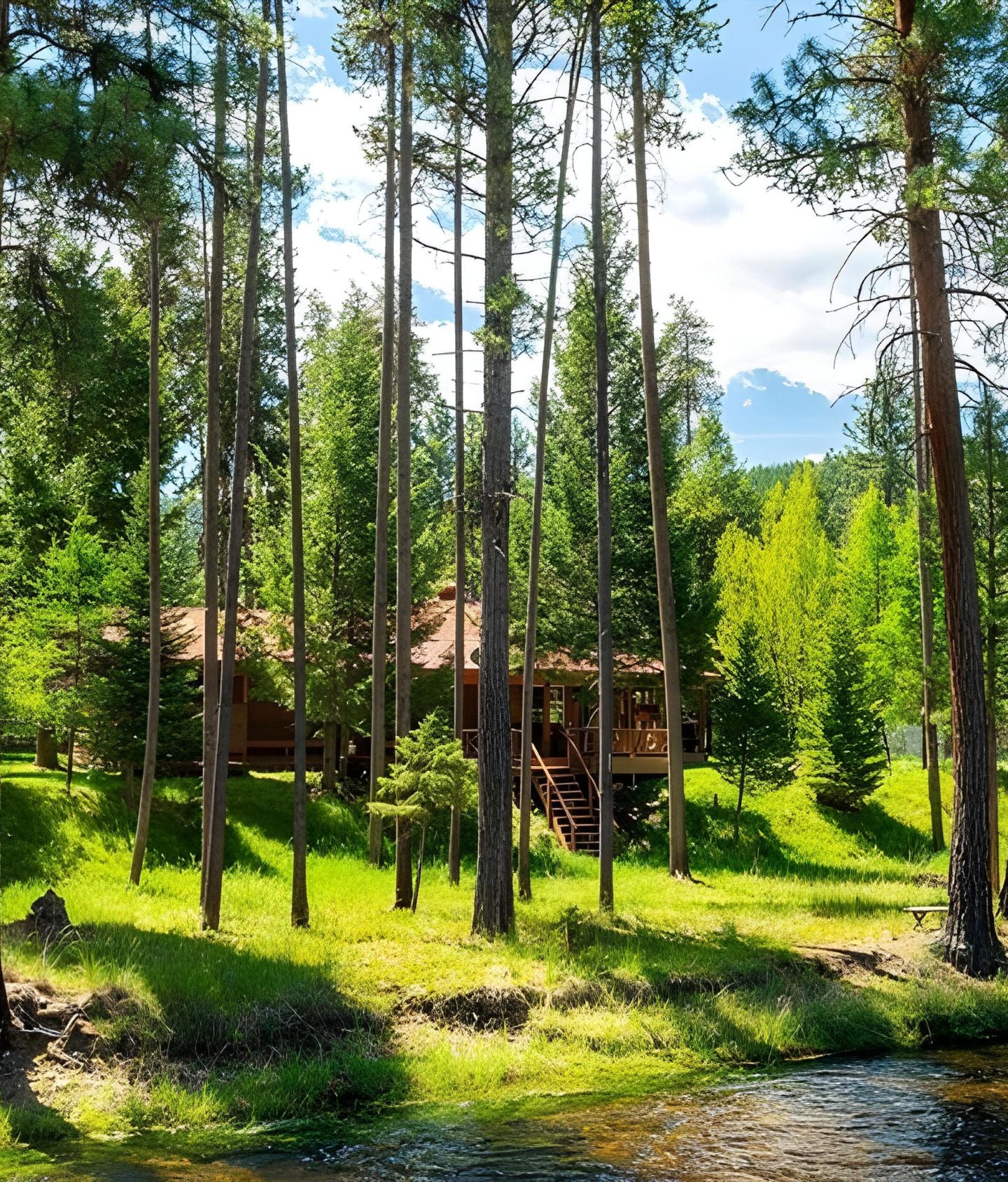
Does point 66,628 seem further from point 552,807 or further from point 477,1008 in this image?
point 477,1008

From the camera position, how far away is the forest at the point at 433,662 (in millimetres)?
9664

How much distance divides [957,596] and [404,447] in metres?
8.03

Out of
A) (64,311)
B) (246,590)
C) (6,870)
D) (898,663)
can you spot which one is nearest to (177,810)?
(6,870)

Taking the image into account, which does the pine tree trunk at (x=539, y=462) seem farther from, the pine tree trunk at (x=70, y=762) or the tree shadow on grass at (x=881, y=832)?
the tree shadow on grass at (x=881, y=832)

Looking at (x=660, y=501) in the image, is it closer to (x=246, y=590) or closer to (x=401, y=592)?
(x=401, y=592)

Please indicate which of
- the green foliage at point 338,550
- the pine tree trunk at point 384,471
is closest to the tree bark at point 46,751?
the green foliage at point 338,550

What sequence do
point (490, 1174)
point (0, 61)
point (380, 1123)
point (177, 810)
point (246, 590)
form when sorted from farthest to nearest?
1. point (246, 590)
2. point (177, 810)
3. point (0, 61)
4. point (380, 1123)
5. point (490, 1174)

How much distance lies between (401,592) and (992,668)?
10.2 meters

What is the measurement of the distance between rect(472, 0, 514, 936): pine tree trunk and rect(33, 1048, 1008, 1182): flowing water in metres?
4.24

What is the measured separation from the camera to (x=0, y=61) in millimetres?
9188

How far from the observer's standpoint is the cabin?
922 inches

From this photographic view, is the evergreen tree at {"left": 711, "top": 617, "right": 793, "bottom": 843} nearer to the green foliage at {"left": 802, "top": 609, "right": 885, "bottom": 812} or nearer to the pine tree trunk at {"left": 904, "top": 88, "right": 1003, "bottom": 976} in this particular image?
the green foliage at {"left": 802, "top": 609, "right": 885, "bottom": 812}

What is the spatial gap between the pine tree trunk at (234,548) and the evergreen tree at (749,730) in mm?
13536

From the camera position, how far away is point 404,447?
15820 millimetres
